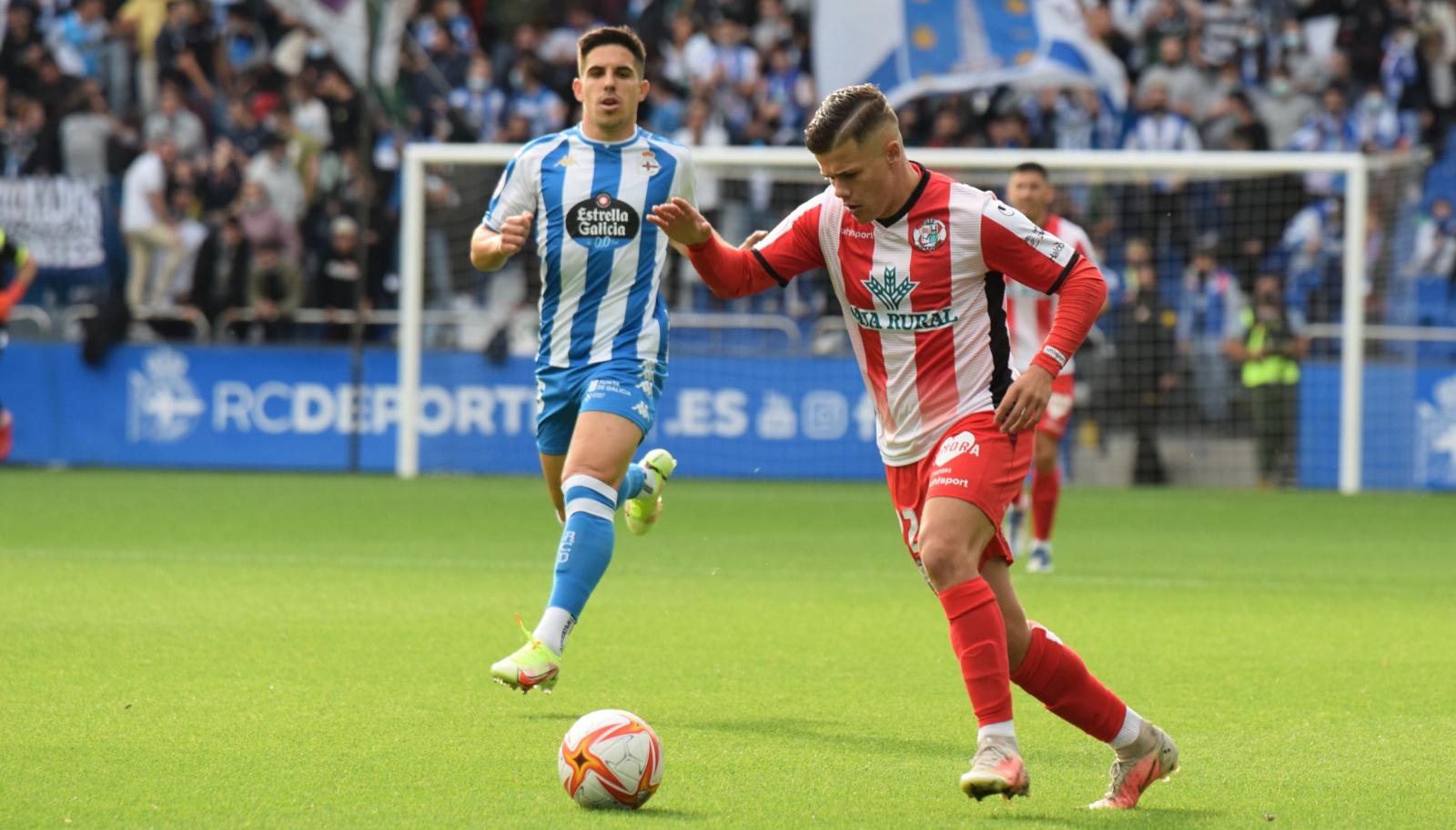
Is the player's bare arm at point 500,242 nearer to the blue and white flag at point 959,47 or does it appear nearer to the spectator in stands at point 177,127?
the blue and white flag at point 959,47

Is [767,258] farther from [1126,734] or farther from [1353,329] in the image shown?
[1353,329]

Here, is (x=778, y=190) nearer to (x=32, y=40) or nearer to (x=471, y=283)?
(x=471, y=283)

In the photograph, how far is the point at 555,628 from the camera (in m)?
6.84

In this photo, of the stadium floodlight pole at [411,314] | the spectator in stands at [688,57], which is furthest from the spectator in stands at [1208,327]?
the stadium floodlight pole at [411,314]

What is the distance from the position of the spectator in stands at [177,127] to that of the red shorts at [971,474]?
17.6m

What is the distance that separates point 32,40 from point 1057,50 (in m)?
11.4

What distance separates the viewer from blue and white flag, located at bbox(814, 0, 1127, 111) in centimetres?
2044

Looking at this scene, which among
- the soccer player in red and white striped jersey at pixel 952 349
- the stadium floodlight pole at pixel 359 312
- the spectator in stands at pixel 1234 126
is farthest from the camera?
the spectator in stands at pixel 1234 126

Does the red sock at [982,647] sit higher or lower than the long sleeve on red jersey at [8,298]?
lower

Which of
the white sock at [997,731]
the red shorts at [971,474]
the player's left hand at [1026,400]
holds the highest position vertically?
the player's left hand at [1026,400]

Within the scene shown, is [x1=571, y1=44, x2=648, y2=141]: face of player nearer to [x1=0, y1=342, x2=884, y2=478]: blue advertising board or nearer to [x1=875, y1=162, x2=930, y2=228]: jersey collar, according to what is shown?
[x1=875, y1=162, x2=930, y2=228]: jersey collar

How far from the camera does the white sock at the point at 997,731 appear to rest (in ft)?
16.2

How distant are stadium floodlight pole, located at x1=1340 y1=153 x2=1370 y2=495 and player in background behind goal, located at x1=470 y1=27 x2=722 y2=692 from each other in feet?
40.3

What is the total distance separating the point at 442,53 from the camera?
898 inches
